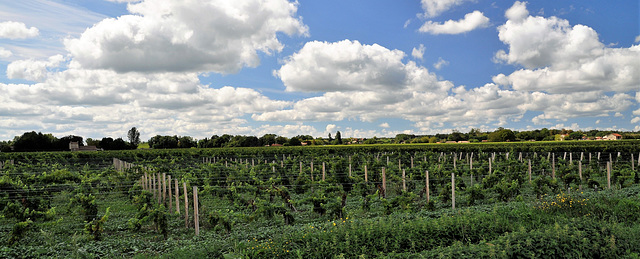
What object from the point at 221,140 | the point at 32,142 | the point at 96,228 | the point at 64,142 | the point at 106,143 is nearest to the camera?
the point at 96,228

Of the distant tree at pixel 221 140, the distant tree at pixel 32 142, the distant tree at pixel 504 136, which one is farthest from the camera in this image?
the distant tree at pixel 221 140

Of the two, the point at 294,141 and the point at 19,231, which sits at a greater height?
the point at 294,141

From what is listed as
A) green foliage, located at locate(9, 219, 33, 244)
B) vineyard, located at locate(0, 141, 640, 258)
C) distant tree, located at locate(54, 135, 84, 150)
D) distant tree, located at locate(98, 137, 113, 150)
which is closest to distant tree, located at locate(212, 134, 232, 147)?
distant tree, located at locate(98, 137, 113, 150)

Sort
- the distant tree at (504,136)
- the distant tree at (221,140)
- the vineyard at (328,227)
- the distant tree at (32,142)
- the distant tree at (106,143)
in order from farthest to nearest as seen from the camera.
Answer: the distant tree at (221,140)
the distant tree at (106,143)
the distant tree at (32,142)
the distant tree at (504,136)
the vineyard at (328,227)

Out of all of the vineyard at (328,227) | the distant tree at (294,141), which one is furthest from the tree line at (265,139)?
the vineyard at (328,227)

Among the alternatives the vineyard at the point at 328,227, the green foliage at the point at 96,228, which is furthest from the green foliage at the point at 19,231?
the green foliage at the point at 96,228

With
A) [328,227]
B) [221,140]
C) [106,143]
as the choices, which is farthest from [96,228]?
[106,143]

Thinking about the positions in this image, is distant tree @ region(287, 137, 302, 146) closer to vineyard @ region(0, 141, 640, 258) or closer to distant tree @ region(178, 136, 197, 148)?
distant tree @ region(178, 136, 197, 148)

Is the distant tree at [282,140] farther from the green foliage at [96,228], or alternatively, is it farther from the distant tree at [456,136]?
the green foliage at [96,228]

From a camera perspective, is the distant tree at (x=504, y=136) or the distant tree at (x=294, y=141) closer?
the distant tree at (x=504, y=136)

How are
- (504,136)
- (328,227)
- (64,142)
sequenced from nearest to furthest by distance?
(328,227) < (504,136) < (64,142)

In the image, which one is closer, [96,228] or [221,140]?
[96,228]

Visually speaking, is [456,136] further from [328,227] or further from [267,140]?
[328,227]

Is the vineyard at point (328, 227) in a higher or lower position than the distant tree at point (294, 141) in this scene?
lower
